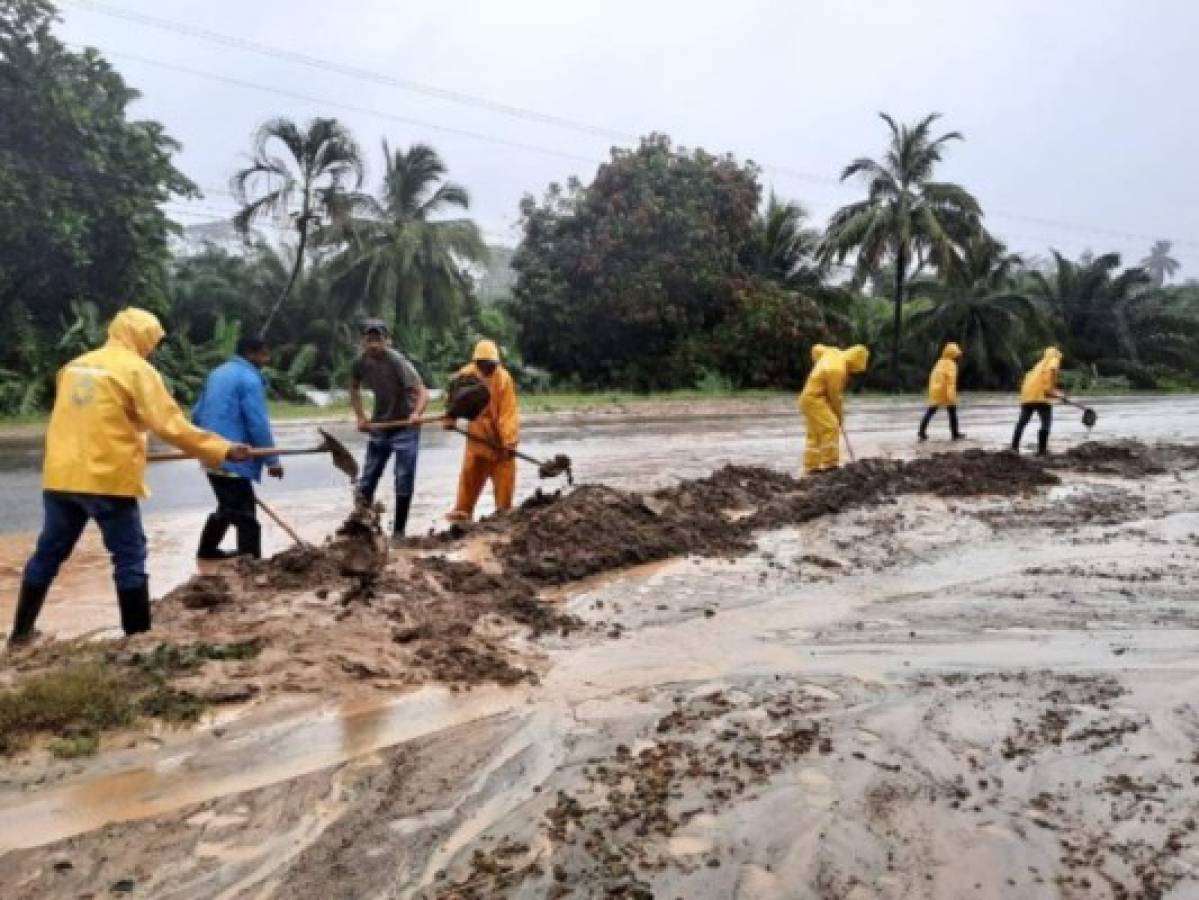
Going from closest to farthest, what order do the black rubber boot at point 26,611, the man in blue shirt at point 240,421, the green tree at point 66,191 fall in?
the black rubber boot at point 26,611
the man in blue shirt at point 240,421
the green tree at point 66,191

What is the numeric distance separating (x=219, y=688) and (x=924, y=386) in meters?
32.7

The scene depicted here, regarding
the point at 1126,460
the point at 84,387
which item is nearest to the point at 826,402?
the point at 1126,460

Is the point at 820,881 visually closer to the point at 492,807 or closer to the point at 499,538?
the point at 492,807

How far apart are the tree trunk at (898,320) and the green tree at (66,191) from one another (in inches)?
740

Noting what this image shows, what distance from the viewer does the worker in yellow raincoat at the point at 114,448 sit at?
184 inches

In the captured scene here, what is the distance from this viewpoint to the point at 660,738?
393 cm

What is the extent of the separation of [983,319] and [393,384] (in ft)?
97.7

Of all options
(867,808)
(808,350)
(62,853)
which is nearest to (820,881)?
(867,808)

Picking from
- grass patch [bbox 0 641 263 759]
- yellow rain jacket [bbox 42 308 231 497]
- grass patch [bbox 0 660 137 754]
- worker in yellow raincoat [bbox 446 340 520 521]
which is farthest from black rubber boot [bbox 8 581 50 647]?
worker in yellow raincoat [bbox 446 340 520 521]

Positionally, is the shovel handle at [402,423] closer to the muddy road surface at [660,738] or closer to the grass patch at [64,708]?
the muddy road surface at [660,738]

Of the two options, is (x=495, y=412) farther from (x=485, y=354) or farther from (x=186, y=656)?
(x=186, y=656)

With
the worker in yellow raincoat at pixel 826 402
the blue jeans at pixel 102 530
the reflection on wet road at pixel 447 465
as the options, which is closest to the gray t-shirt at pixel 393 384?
the reflection on wet road at pixel 447 465

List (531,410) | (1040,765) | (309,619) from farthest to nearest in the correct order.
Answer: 1. (531,410)
2. (309,619)
3. (1040,765)

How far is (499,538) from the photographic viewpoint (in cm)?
721
